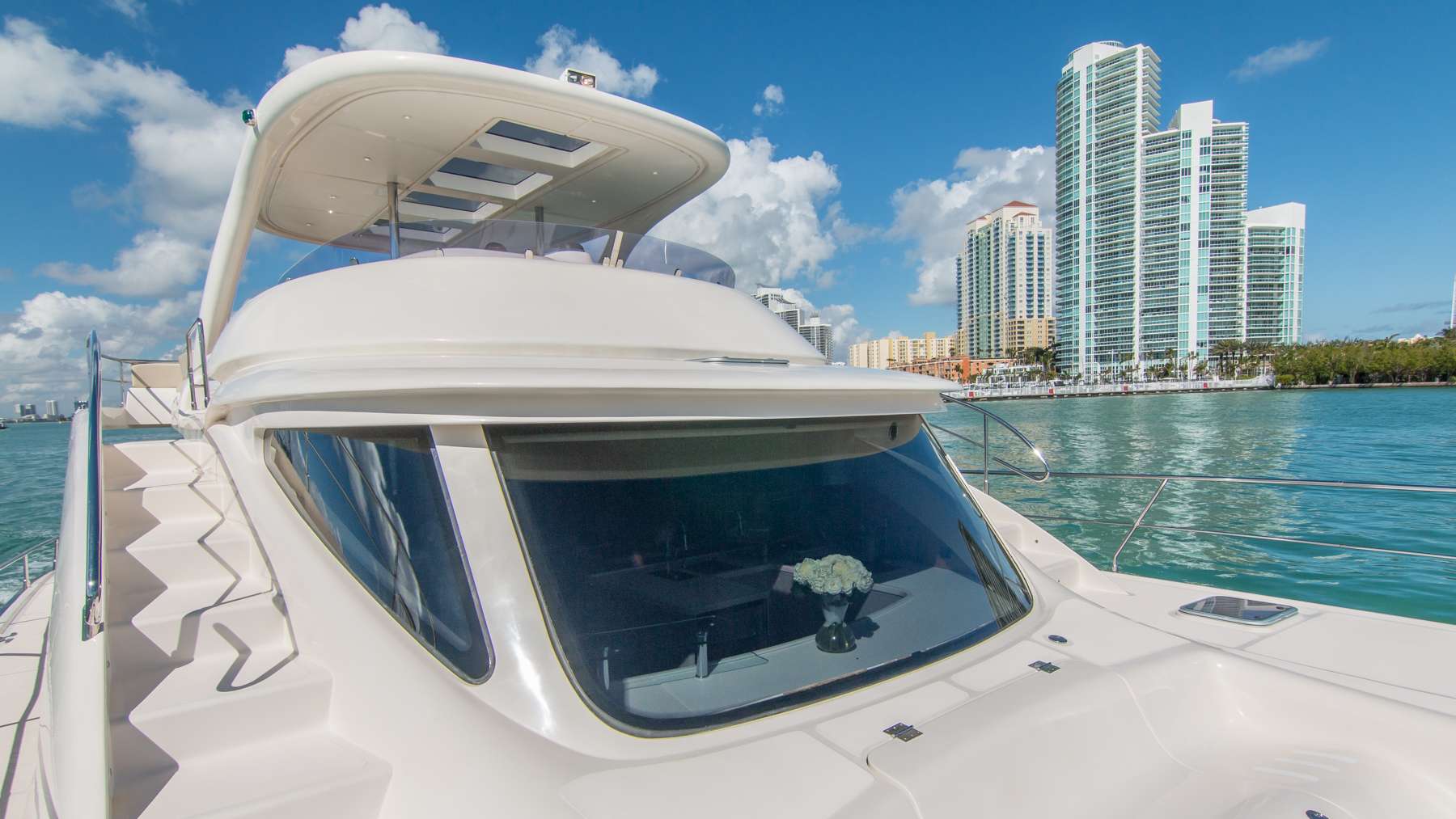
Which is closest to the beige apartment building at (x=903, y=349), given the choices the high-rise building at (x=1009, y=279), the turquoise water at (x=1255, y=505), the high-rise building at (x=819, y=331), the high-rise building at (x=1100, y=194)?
the high-rise building at (x=1009, y=279)

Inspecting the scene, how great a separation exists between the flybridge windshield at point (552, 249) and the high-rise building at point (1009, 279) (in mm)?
146624

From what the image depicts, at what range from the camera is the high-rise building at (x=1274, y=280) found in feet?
338

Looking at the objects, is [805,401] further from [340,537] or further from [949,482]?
[340,537]

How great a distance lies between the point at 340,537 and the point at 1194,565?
9.72 meters

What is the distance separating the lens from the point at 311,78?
3098 mm

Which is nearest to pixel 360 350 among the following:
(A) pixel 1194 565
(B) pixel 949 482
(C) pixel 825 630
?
(C) pixel 825 630

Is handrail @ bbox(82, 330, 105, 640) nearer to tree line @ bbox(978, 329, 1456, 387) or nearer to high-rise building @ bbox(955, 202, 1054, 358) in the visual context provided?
tree line @ bbox(978, 329, 1456, 387)

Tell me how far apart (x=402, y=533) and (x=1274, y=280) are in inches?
5201

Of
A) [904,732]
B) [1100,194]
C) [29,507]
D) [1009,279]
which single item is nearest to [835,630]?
[904,732]

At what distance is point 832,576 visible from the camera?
2.02 metres

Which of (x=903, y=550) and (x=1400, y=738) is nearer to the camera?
(x=1400, y=738)

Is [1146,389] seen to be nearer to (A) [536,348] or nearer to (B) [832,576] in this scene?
(B) [832,576]

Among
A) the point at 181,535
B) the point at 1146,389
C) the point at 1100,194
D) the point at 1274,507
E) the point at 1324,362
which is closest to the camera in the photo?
the point at 181,535

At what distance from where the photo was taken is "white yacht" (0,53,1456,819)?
4.85 ft
